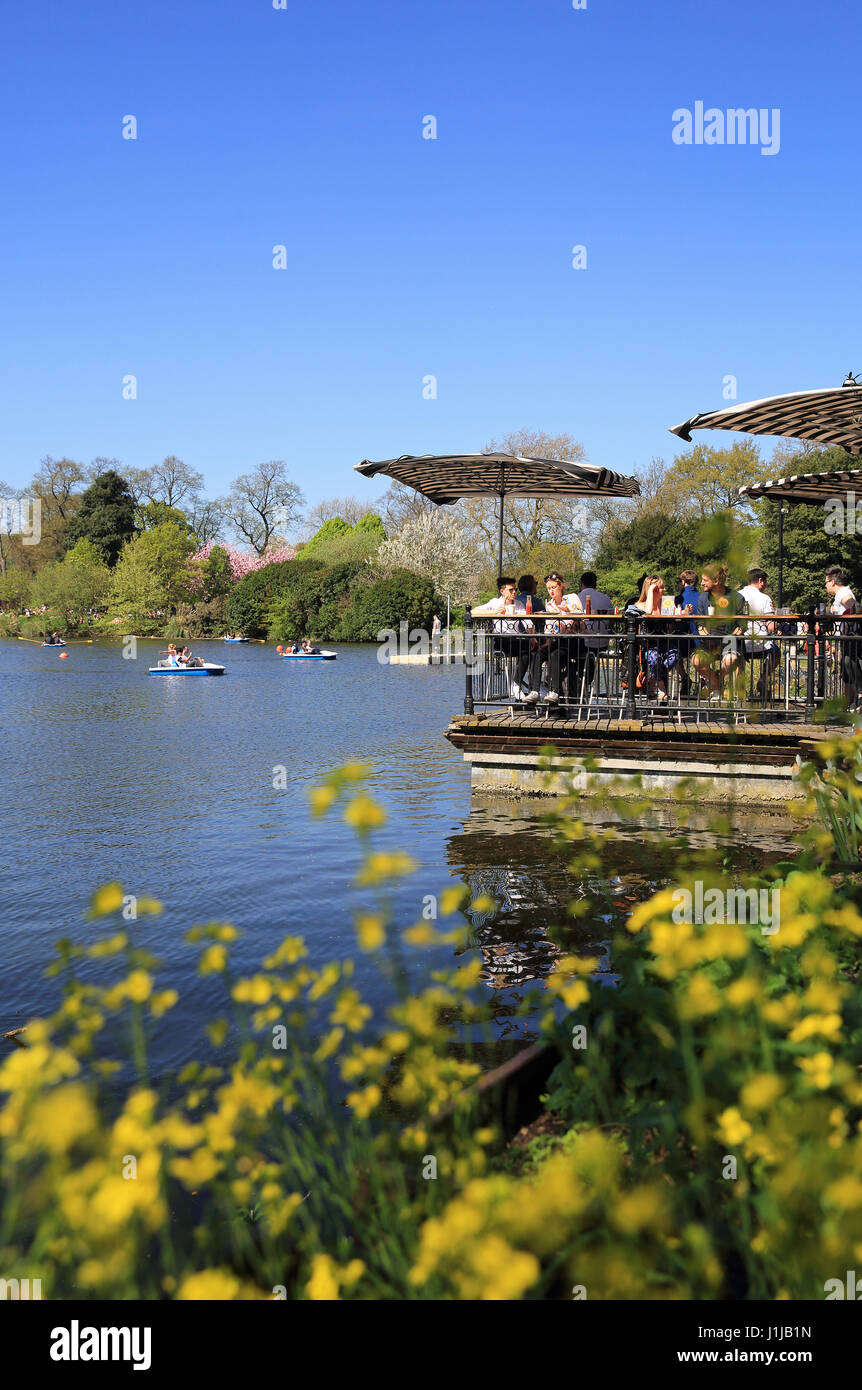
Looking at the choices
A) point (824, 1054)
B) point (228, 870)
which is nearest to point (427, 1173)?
point (824, 1054)

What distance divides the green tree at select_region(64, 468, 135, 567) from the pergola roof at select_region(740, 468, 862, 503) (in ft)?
268

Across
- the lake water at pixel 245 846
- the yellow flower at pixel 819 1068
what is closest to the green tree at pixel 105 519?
the lake water at pixel 245 846

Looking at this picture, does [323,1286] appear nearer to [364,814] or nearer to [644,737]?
[364,814]

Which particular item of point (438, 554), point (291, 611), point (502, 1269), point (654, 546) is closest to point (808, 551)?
point (654, 546)

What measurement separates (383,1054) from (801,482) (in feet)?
41.4

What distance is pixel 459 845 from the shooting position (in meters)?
9.37

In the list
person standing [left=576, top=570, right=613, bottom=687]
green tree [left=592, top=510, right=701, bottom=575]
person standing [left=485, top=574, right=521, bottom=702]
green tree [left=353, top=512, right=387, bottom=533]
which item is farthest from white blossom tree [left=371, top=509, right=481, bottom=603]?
person standing [left=576, top=570, right=613, bottom=687]

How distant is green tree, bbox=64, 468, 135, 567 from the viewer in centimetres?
9006

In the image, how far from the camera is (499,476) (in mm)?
14523

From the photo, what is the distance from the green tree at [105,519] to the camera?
9006cm

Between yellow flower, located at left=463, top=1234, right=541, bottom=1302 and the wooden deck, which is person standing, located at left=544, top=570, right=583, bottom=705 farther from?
yellow flower, located at left=463, top=1234, right=541, bottom=1302

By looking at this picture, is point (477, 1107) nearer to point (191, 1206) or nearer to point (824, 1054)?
point (824, 1054)

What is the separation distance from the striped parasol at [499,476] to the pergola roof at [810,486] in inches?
72.4

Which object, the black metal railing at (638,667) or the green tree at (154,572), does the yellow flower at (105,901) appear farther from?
the green tree at (154,572)
